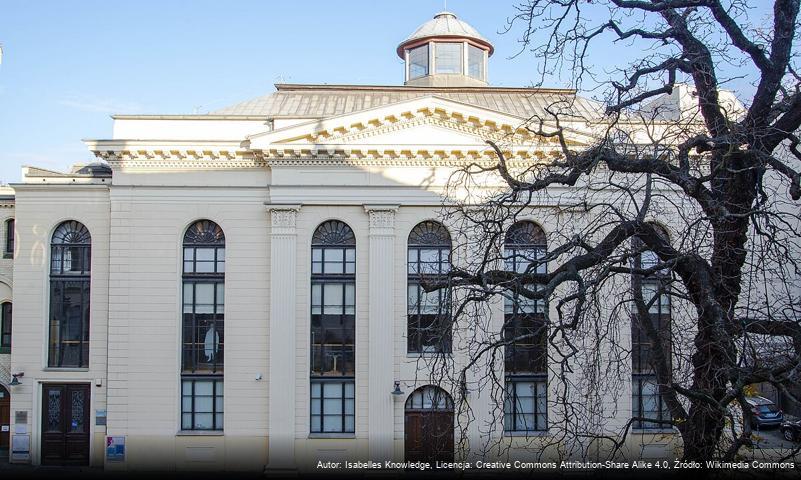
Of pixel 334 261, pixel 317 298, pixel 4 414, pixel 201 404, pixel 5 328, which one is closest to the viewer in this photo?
pixel 201 404

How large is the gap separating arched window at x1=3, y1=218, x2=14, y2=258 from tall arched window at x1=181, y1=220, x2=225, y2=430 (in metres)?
7.91

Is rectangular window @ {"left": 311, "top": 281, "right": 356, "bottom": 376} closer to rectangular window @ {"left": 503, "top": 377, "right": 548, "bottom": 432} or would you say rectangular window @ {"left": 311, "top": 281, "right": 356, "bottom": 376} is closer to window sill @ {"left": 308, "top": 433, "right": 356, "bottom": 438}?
window sill @ {"left": 308, "top": 433, "right": 356, "bottom": 438}

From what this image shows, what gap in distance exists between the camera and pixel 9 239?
31.2 m

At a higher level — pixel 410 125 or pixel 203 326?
pixel 410 125

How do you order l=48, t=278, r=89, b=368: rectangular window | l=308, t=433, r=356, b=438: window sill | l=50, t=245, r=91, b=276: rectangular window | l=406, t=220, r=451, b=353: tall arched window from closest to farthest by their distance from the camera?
l=308, t=433, r=356, b=438: window sill, l=406, t=220, r=451, b=353: tall arched window, l=48, t=278, r=89, b=368: rectangular window, l=50, t=245, r=91, b=276: rectangular window

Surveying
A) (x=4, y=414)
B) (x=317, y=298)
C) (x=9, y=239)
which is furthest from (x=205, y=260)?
(x=4, y=414)

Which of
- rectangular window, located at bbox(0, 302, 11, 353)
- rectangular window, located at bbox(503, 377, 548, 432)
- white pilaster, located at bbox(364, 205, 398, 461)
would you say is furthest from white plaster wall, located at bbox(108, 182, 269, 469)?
rectangular window, located at bbox(503, 377, 548, 432)

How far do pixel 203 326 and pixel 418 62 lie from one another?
1642cm

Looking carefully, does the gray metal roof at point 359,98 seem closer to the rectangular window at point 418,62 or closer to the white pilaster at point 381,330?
the rectangular window at point 418,62

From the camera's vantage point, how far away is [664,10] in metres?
10.4

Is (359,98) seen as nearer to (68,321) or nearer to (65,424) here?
(68,321)

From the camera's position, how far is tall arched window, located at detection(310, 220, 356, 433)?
26.9m

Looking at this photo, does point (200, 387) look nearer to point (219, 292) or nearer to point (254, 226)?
point (219, 292)

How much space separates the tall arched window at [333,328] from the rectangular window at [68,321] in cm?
793
